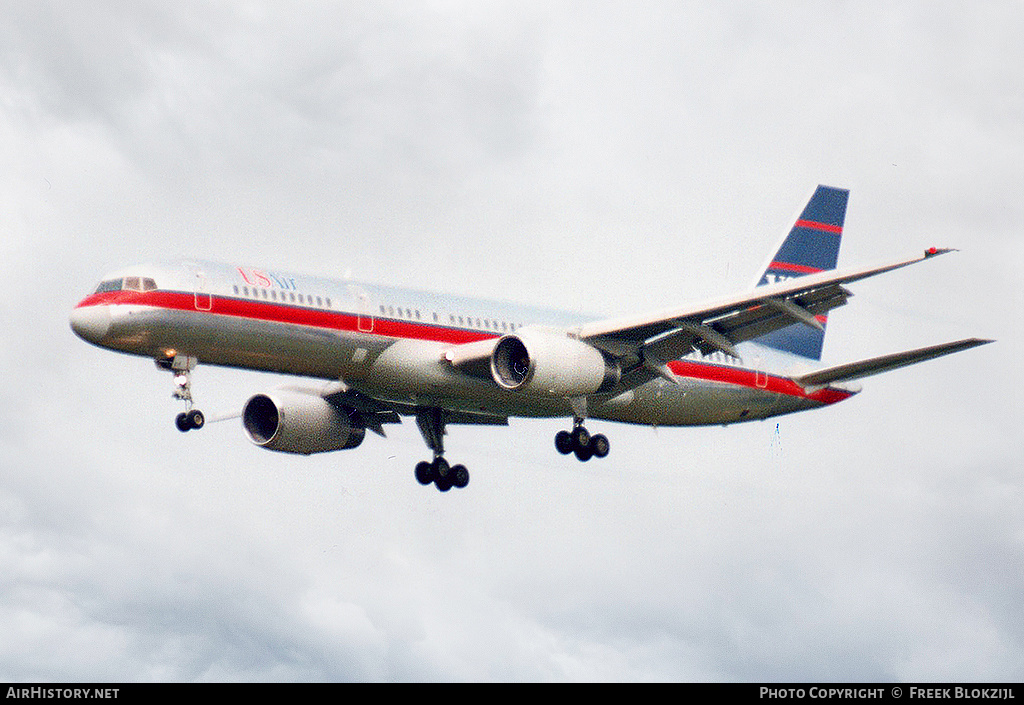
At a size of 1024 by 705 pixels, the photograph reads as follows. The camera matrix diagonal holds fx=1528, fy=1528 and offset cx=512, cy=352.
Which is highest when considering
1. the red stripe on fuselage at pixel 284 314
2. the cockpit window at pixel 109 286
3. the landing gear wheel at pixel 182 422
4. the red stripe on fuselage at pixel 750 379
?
the red stripe on fuselage at pixel 750 379

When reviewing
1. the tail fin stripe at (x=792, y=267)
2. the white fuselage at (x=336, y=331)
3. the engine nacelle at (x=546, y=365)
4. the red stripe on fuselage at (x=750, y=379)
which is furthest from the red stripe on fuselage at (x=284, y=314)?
the tail fin stripe at (x=792, y=267)

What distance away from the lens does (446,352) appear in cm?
4453

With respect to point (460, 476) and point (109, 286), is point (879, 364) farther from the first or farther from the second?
point (109, 286)

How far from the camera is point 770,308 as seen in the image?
1695 inches

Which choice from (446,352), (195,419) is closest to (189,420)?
(195,419)

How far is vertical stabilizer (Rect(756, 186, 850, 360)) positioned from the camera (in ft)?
182

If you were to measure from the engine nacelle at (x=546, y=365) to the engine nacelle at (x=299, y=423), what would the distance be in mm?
8329

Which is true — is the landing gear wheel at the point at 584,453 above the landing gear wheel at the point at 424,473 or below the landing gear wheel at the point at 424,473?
below

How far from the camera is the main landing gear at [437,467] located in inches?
2030

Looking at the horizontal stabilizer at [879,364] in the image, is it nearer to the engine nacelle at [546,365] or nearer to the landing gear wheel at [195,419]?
the engine nacelle at [546,365]

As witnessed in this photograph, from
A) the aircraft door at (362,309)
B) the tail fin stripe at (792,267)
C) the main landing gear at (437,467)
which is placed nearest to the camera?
the aircraft door at (362,309)
